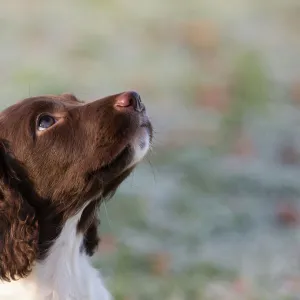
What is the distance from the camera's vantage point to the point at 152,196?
3.13 m

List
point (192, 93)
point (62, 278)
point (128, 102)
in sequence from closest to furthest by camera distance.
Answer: point (128, 102) → point (62, 278) → point (192, 93)

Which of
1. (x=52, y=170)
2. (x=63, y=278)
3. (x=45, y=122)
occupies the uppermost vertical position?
(x=45, y=122)

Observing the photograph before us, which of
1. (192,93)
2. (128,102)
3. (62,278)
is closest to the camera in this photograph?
→ (128,102)

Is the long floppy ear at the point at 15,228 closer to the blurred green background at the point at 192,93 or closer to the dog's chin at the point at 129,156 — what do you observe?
the dog's chin at the point at 129,156

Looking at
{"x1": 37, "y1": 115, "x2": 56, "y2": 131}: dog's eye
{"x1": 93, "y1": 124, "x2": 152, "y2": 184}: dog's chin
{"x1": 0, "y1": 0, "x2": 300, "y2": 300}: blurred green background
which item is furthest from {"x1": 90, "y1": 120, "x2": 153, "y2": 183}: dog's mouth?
{"x1": 0, "y1": 0, "x2": 300, "y2": 300}: blurred green background

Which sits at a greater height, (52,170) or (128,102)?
(128,102)

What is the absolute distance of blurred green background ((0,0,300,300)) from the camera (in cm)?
310

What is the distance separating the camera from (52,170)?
1900 millimetres

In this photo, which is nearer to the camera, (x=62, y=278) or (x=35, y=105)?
(x=35, y=105)

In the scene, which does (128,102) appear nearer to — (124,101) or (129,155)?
(124,101)

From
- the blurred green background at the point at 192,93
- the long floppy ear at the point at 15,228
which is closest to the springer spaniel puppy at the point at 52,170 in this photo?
the long floppy ear at the point at 15,228

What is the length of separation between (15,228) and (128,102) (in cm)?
45

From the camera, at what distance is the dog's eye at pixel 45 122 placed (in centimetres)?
191

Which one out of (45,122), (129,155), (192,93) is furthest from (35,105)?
(192,93)
